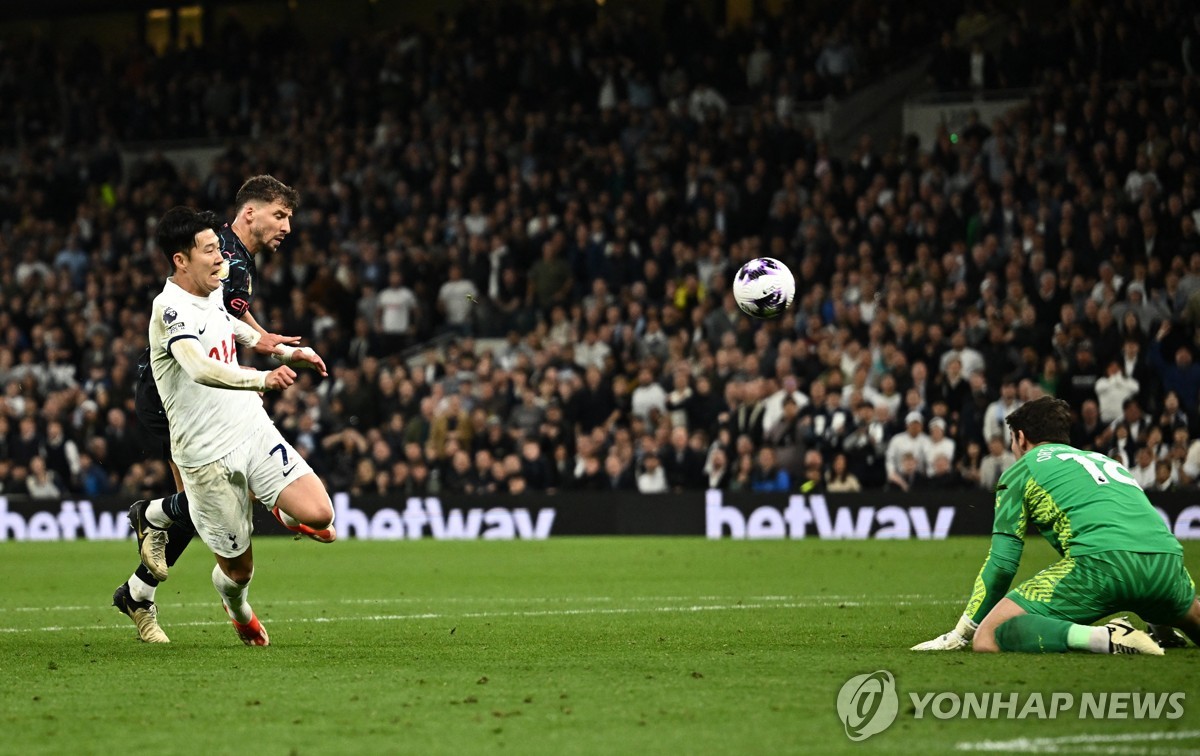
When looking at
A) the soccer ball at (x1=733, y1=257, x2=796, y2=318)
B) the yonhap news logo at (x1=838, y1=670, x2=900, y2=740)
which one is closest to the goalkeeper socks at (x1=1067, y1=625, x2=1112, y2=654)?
the yonhap news logo at (x1=838, y1=670, x2=900, y2=740)

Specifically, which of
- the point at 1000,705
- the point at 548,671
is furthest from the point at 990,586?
the point at 548,671

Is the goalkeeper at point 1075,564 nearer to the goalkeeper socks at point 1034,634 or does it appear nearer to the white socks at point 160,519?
the goalkeeper socks at point 1034,634

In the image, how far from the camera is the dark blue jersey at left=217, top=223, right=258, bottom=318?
33.1 feet

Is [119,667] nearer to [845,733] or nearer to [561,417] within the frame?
[845,733]

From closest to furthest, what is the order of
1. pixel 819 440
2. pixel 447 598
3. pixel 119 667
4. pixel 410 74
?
pixel 119 667, pixel 447 598, pixel 819 440, pixel 410 74

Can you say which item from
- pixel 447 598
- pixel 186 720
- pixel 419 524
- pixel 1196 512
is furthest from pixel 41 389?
pixel 186 720

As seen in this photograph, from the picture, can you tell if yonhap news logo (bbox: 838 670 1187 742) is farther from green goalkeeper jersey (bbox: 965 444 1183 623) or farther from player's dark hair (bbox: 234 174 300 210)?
player's dark hair (bbox: 234 174 300 210)

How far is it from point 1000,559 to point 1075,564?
1.18 ft

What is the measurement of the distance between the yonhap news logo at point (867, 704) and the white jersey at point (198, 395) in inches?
153

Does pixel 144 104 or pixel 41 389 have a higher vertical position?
pixel 144 104

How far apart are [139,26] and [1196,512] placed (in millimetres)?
27347

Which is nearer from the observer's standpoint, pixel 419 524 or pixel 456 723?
pixel 456 723

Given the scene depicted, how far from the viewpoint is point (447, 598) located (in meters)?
13.5

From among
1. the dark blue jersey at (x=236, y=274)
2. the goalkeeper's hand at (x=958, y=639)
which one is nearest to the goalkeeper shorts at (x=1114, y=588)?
the goalkeeper's hand at (x=958, y=639)
